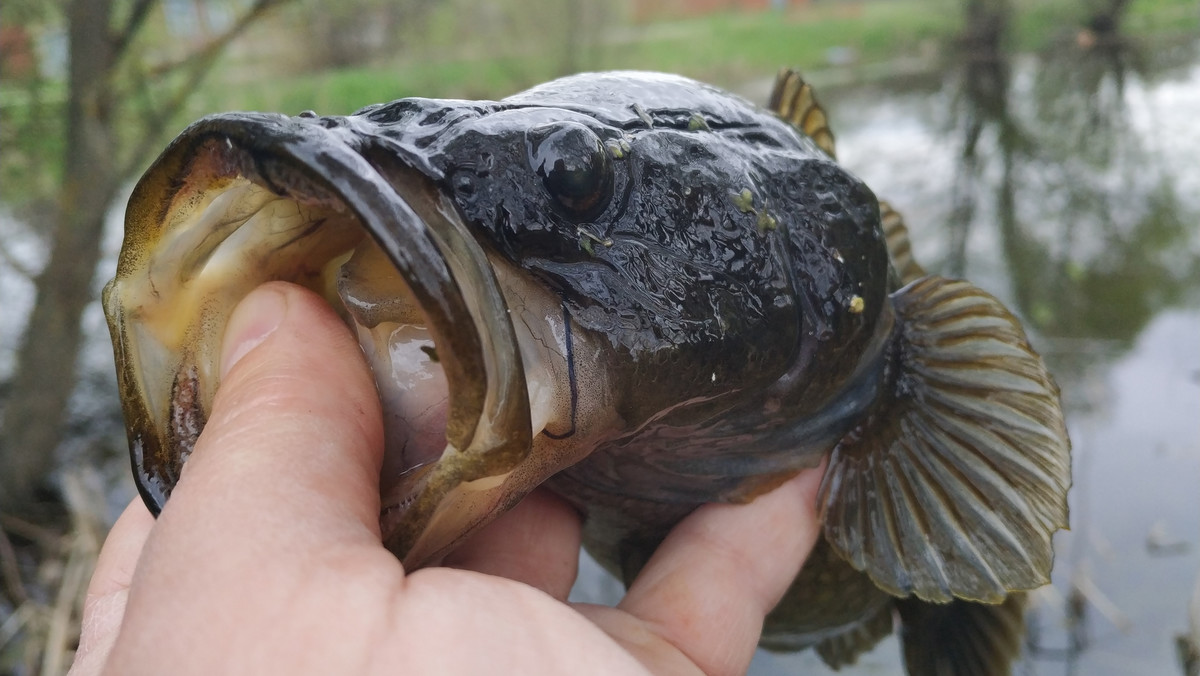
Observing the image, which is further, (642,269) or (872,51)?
(872,51)

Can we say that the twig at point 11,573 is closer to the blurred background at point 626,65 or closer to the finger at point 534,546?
the blurred background at point 626,65

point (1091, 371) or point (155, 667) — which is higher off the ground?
→ point (155, 667)

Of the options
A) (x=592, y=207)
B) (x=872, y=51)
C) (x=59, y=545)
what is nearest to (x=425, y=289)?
(x=592, y=207)

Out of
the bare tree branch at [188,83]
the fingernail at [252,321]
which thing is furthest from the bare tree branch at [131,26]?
the fingernail at [252,321]

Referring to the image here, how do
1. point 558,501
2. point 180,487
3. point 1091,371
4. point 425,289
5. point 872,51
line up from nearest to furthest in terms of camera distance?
1. point 425,289
2. point 180,487
3. point 558,501
4. point 1091,371
5. point 872,51

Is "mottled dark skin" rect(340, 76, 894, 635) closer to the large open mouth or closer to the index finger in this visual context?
the large open mouth

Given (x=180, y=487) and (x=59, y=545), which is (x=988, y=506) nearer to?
(x=180, y=487)

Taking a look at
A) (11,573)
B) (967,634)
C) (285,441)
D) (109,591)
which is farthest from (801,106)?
(11,573)
